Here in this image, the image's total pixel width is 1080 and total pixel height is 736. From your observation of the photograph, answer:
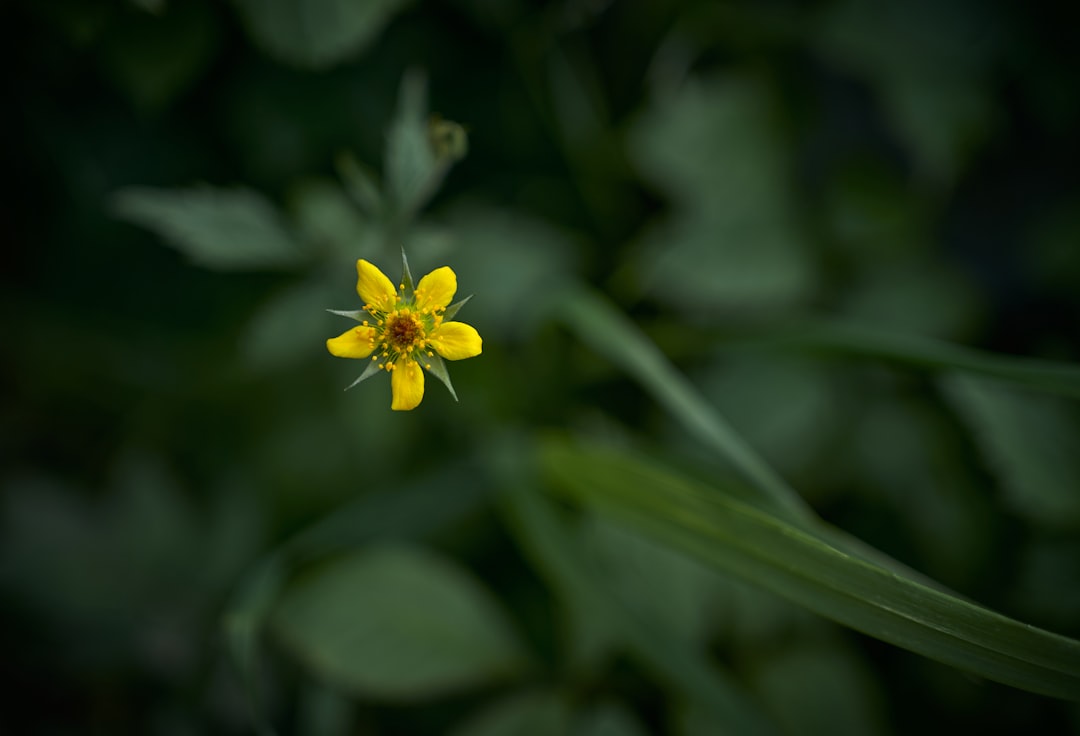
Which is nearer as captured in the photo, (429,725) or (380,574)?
(380,574)

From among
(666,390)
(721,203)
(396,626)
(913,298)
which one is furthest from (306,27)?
(913,298)

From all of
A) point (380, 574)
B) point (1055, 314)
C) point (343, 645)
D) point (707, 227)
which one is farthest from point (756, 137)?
point (343, 645)

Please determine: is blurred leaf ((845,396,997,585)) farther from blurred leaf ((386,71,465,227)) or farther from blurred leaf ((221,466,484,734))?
blurred leaf ((386,71,465,227))

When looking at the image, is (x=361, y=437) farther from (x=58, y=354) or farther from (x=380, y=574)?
(x=58, y=354)

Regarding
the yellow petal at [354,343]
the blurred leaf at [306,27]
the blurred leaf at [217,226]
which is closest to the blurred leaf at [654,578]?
the yellow petal at [354,343]

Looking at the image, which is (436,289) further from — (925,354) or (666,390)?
(925,354)

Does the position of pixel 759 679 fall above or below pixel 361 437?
below

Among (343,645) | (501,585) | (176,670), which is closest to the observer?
(343,645)
